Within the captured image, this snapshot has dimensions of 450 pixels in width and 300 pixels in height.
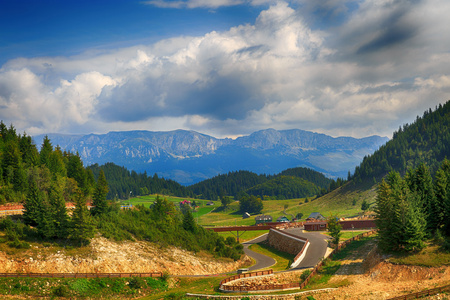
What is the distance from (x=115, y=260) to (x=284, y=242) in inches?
1852

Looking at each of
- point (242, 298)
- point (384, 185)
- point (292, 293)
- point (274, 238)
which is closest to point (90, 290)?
point (242, 298)

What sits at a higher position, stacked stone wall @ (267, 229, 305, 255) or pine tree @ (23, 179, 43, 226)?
pine tree @ (23, 179, 43, 226)

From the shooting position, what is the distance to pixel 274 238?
108 metres

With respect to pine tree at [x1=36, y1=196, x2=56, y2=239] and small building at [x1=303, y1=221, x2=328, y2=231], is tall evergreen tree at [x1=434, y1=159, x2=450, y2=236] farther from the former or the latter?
pine tree at [x1=36, y1=196, x2=56, y2=239]

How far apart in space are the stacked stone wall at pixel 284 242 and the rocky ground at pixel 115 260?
13.4 metres

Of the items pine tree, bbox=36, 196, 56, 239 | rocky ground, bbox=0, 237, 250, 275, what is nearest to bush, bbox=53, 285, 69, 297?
rocky ground, bbox=0, 237, 250, 275

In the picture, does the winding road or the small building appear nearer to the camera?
the winding road

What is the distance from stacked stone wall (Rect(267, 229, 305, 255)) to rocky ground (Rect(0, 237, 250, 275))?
13419mm

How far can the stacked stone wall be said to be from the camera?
286 ft

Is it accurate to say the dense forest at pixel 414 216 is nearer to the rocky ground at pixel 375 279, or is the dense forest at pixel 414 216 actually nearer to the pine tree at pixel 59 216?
the rocky ground at pixel 375 279

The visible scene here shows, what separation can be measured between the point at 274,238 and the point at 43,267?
2590 inches

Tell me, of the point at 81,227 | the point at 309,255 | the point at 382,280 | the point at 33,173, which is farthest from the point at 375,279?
the point at 33,173

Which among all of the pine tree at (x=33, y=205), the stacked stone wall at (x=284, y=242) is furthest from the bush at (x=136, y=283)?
the stacked stone wall at (x=284, y=242)

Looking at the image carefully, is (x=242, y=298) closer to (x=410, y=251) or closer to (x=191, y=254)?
(x=410, y=251)
